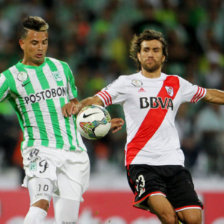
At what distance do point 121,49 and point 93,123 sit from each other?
5.85 meters

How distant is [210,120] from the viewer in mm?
9367

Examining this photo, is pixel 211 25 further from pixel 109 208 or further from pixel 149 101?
pixel 149 101

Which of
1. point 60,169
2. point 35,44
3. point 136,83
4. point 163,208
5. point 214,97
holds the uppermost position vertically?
point 35,44

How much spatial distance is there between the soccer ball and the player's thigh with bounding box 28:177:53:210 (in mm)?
585

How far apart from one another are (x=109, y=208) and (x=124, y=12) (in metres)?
5.59

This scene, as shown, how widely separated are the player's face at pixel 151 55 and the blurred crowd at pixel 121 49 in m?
3.28

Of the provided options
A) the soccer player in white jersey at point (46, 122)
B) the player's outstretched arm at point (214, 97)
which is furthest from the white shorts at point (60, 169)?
the player's outstretched arm at point (214, 97)

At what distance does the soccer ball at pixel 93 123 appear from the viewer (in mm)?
5195

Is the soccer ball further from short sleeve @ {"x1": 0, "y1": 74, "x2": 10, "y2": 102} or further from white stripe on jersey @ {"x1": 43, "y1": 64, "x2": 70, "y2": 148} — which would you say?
short sleeve @ {"x1": 0, "y1": 74, "x2": 10, "y2": 102}

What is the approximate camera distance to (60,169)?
18.0 ft

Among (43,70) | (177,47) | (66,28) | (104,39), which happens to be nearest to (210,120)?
(177,47)

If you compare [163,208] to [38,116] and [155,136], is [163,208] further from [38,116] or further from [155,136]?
[38,116]

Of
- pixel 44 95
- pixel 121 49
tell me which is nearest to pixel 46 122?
pixel 44 95

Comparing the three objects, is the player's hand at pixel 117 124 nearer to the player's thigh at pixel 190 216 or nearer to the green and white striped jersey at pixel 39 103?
the green and white striped jersey at pixel 39 103
